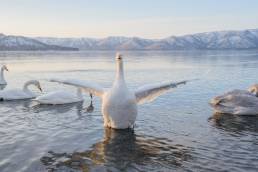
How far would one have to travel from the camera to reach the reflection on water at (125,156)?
13690 millimetres

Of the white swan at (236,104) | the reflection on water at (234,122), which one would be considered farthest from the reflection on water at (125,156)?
the white swan at (236,104)

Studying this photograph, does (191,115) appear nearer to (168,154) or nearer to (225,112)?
(225,112)

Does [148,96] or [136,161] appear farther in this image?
[148,96]

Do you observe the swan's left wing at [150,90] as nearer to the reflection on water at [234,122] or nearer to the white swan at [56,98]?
the reflection on water at [234,122]

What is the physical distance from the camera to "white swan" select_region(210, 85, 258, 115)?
21.5 meters

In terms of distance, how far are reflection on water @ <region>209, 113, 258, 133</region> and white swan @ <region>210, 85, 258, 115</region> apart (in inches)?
12.3

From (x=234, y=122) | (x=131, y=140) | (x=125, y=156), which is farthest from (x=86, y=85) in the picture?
(x=234, y=122)

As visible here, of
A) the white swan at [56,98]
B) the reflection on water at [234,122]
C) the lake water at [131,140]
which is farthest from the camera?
the white swan at [56,98]

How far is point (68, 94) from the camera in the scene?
85.3ft

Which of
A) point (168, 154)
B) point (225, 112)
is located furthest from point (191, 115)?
point (168, 154)

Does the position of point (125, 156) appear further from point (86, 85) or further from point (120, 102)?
point (86, 85)

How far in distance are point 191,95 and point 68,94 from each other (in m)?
8.05

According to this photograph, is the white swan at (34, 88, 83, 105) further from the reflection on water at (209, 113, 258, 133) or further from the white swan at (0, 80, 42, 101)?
the reflection on water at (209, 113, 258, 133)

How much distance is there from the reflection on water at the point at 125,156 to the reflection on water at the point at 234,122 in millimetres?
3850
